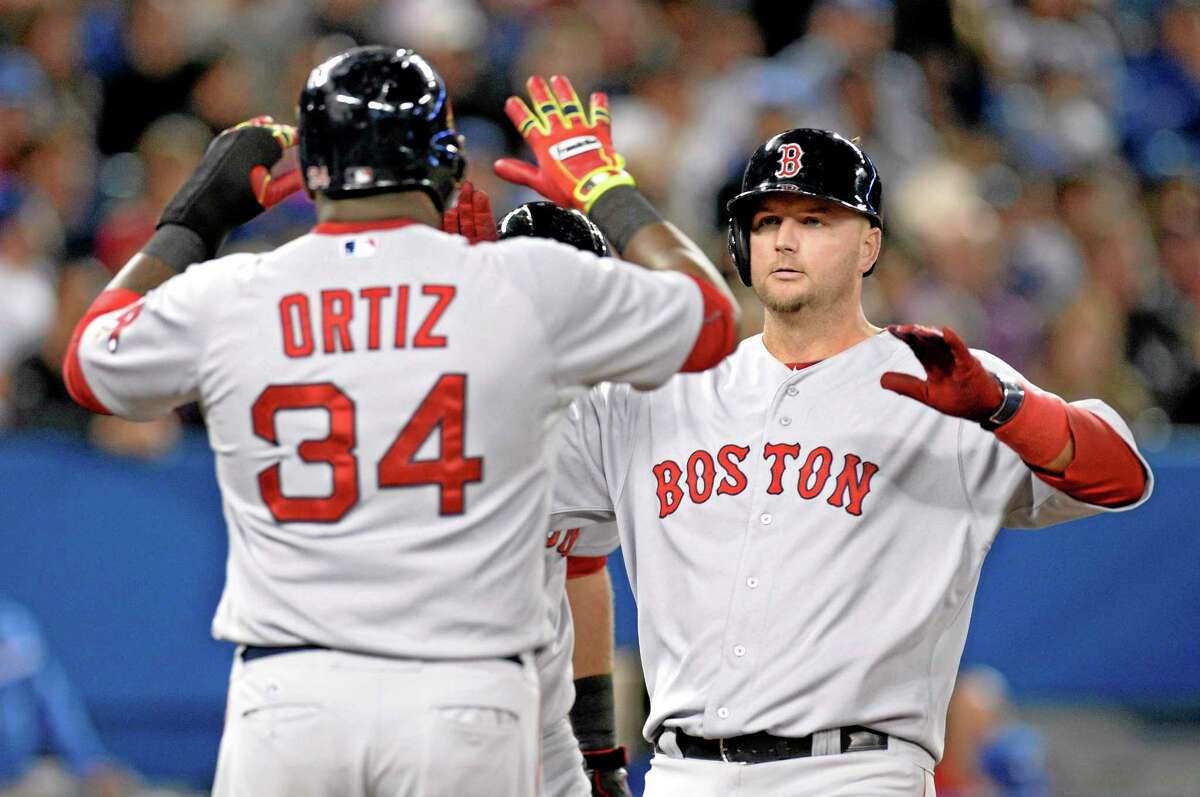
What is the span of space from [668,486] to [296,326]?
1172 mm

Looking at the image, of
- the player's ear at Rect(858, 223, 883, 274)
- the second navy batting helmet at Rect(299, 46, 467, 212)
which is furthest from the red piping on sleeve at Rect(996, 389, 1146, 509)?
the second navy batting helmet at Rect(299, 46, 467, 212)

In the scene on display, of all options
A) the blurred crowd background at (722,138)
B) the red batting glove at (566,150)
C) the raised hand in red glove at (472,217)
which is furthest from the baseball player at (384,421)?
the blurred crowd background at (722,138)

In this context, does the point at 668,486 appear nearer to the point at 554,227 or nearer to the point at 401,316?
the point at 554,227

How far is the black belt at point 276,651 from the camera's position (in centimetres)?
306

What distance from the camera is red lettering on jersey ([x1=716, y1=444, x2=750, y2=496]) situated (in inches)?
154

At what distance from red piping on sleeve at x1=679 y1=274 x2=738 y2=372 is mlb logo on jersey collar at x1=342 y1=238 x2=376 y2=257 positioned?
0.58 metres

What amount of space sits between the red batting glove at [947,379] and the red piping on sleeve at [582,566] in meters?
1.21

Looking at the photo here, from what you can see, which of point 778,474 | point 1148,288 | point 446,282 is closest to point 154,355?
point 446,282

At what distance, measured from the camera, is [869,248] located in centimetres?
417

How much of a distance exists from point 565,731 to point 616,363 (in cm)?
124

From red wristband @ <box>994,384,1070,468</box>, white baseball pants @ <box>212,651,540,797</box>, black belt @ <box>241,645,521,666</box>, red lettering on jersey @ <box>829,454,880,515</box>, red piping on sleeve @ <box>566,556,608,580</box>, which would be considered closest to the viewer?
white baseball pants @ <box>212,651,540,797</box>

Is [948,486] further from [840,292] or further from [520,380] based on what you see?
[520,380]

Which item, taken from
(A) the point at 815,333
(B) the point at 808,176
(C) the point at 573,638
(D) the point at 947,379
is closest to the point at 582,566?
(C) the point at 573,638

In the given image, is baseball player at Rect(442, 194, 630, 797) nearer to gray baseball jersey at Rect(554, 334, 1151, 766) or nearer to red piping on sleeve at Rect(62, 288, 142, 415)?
gray baseball jersey at Rect(554, 334, 1151, 766)
